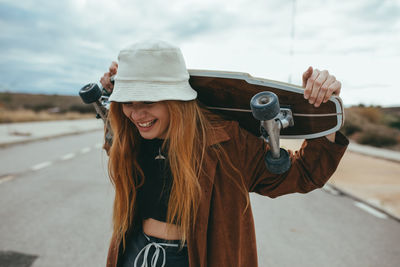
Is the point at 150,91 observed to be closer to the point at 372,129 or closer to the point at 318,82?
the point at 318,82

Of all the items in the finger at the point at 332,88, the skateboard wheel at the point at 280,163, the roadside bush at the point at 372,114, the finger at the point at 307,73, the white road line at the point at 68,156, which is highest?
the finger at the point at 307,73

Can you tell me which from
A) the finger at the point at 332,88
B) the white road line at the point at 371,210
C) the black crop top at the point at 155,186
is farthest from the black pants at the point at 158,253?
the white road line at the point at 371,210

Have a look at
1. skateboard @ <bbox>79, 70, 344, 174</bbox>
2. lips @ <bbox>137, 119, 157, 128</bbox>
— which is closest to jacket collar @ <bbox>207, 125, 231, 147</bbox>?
skateboard @ <bbox>79, 70, 344, 174</bbox>

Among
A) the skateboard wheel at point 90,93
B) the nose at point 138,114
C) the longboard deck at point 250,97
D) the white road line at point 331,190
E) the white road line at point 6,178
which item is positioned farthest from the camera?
the white road line at point 331,190

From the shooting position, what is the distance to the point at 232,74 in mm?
1491

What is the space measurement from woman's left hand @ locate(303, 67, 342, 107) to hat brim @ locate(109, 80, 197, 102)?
55 centimetres

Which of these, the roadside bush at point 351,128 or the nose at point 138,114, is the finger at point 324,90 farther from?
the roadside bush at point 351,128

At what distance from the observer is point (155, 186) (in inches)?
61.9

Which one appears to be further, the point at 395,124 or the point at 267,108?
the point at 395,124

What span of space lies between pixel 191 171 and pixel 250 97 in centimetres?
49

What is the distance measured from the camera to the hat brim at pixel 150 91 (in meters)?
1.38

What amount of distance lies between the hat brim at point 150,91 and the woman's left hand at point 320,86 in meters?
0.55

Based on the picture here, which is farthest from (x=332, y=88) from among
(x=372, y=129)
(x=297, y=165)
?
(x=372, y=129)

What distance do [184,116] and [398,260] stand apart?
3.38 m
